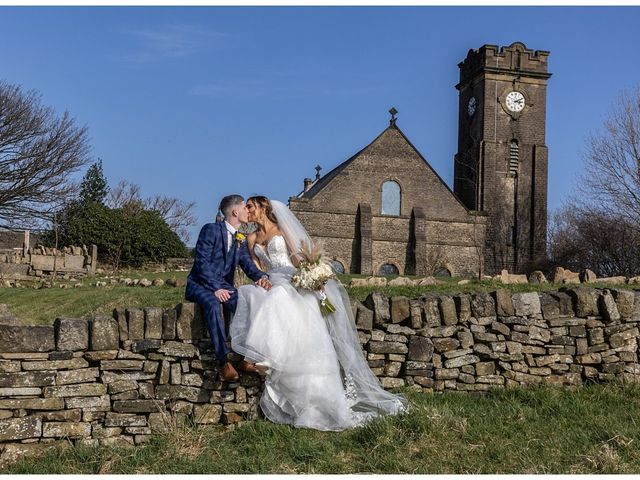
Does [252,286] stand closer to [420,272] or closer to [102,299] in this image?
[102,299]

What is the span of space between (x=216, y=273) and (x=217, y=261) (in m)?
0.14

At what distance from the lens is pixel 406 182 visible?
4197 cm

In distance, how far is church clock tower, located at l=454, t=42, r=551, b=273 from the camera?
1762 inches

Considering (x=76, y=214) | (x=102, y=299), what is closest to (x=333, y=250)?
(x=76, y=214)

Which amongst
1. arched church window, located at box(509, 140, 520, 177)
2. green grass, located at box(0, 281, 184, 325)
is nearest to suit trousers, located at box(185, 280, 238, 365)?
green grass, located at box(0, 281, 184, 325)

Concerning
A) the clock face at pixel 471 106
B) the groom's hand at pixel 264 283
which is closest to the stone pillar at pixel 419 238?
the clock face at pixel 471 106

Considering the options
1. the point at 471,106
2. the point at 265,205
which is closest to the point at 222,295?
the point at 265,205

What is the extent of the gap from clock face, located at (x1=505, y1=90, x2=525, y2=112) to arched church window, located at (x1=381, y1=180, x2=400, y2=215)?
31.9ft

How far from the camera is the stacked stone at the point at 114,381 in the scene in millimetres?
6375

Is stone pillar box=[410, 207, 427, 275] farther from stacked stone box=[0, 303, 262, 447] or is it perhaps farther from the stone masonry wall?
stacked stone box=[0, 303, 262, 447]

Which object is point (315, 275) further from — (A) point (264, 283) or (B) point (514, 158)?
(B) point (514, 158)

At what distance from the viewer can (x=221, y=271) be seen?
727cm

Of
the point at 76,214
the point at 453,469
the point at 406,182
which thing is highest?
the point at 406,182

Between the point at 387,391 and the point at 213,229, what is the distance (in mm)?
2411
